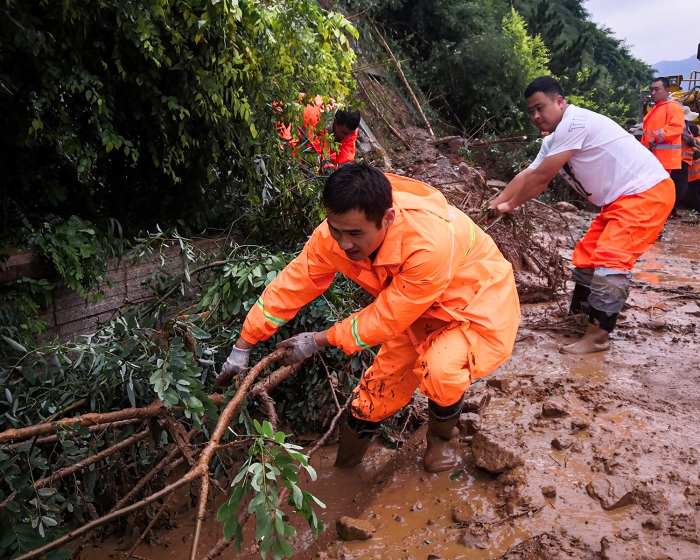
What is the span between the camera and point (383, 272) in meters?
2.43

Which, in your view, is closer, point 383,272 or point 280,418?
point 383,272

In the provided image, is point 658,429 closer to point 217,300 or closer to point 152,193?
point 217,300

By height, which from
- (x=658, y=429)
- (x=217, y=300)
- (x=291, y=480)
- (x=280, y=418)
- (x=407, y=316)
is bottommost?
(x=280, y=418)

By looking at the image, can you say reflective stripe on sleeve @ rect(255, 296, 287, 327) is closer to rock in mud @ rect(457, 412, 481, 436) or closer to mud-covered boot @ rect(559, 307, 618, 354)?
rock in mud @ rect(457, 412, 481, 436)

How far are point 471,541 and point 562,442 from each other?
787mm

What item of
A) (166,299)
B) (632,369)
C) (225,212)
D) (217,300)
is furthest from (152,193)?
(632,369)

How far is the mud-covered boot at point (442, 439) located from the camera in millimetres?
2684

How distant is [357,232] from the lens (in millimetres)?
2195

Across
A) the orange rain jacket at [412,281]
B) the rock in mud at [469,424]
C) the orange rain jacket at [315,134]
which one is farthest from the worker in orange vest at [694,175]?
the orange rain jacket at [412,281]

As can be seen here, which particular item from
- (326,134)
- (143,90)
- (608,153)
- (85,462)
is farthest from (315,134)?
(85,462)

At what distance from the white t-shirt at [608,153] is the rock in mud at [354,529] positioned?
2790 mm

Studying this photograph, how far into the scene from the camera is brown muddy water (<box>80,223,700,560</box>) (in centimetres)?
211

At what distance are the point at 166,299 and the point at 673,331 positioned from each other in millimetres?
3771

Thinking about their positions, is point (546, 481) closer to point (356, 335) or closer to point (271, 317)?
point (356, 335)
